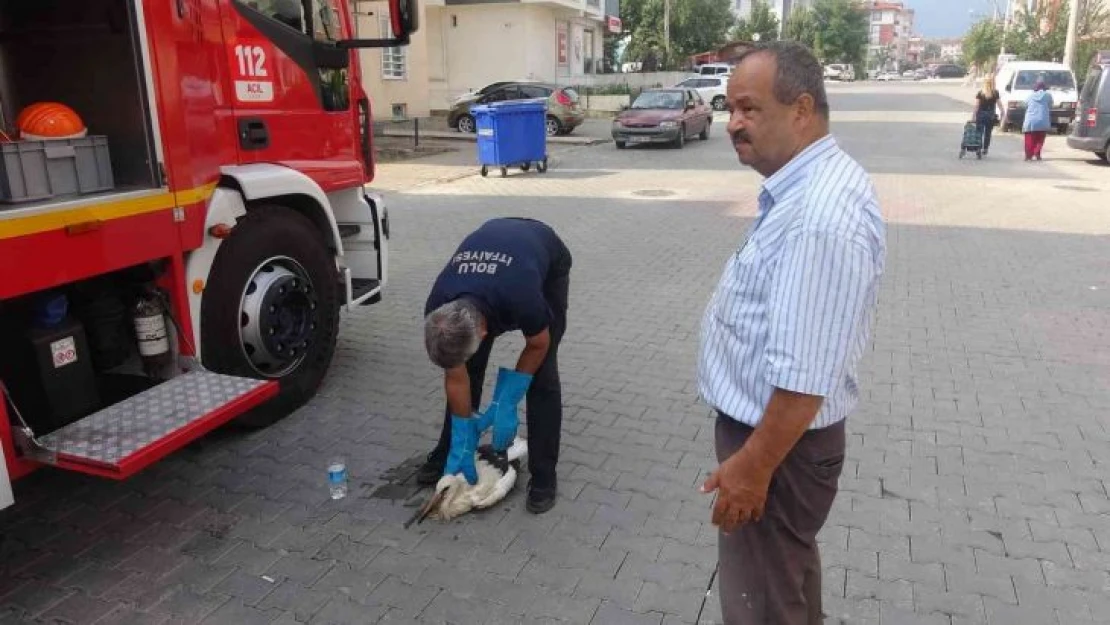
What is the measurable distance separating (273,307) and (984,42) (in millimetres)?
63167

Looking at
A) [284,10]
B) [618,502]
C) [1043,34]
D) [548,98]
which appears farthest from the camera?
[1043,34]

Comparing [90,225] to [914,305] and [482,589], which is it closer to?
[482,589]

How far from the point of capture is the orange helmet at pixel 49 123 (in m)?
3.39

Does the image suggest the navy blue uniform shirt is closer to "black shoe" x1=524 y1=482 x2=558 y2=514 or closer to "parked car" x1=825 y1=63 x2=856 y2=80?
"black shoe" x1=524 y1=482 x2=558 y2=514

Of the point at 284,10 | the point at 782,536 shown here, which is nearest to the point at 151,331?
the point at 284,10

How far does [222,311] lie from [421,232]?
6486mm

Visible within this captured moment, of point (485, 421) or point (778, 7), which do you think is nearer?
point (485, 421)

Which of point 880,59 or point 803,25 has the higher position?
point 803,25

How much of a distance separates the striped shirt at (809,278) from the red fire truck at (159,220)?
2.36m

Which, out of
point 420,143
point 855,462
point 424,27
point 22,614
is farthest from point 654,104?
point 22,614

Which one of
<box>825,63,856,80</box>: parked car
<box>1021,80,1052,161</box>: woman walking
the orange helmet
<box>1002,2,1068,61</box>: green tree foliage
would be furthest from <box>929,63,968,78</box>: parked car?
the orange helmet

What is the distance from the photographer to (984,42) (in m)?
56.2

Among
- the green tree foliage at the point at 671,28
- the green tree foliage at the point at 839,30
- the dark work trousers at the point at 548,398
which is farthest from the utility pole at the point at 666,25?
the dark work trousers at the point at 548,398

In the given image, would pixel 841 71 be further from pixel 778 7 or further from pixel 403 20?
pixel 403 20
